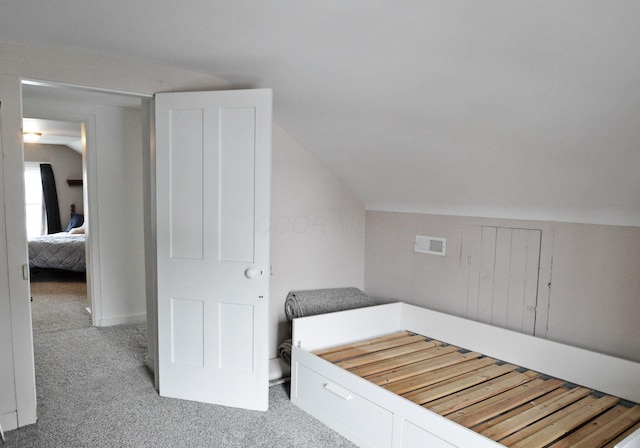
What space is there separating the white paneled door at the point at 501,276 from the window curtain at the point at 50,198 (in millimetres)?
7735

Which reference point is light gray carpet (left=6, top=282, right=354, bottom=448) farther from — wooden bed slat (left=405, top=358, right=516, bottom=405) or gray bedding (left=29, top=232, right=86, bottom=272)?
gray bedding (left=29, top=232, right=86, bottom=272)

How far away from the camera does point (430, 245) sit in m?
3.39

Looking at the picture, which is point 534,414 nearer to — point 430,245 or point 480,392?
point 480,392

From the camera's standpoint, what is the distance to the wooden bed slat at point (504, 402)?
6.74 feet

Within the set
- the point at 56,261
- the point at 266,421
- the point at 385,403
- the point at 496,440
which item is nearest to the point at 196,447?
the point at 266,421

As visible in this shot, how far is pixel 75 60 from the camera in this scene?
2.53 m

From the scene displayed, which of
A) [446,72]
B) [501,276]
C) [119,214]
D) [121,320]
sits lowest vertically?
[121,320]

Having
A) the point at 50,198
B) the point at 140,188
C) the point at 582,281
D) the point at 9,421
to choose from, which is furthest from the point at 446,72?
the point at 50,198

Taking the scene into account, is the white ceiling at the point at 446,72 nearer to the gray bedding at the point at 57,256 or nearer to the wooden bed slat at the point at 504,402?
the wooden bed slat at the point at 504,402

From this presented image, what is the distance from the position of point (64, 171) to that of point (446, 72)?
8.27 meters

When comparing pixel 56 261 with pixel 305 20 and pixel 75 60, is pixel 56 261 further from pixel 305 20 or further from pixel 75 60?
pixel 305 20

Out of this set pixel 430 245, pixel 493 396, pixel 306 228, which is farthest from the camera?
pixel 306 228

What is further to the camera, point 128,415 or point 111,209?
point 111,209

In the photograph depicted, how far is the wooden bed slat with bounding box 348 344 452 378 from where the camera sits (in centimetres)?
260
